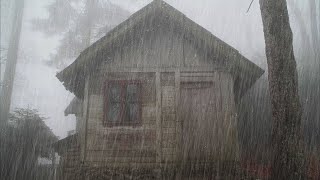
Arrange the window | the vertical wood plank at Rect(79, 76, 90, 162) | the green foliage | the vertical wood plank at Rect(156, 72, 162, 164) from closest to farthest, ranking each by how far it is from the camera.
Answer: the vertical wood plank at Rect(156, 72, 162, 164) → the vertical wood plank at Rect(79, 76, 90, 162) → the window → the green foliage

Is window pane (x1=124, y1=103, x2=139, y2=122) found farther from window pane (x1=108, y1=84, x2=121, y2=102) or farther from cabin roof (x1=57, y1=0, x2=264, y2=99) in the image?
cabin roof (x1=57, y1=0, x2=264, y2=99)

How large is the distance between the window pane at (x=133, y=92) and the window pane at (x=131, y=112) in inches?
6.5

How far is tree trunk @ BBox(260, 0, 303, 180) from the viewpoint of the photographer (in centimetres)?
823

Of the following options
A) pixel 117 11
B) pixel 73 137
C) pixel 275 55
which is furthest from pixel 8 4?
pixel 275 55

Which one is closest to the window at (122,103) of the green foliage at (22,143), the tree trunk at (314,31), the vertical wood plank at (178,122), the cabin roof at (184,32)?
the cabin roof at (184,32)

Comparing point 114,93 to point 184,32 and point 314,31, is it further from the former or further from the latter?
point 314,31

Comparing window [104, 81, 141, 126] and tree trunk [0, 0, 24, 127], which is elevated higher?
tree trunk [0, 0, 24, 127]

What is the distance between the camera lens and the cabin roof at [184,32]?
11.8 metres

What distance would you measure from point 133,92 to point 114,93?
63 cm

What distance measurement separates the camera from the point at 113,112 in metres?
12.0

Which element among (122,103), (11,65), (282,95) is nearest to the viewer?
(282,95)

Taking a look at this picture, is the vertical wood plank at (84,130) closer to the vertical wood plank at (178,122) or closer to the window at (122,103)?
the window at (122,103)

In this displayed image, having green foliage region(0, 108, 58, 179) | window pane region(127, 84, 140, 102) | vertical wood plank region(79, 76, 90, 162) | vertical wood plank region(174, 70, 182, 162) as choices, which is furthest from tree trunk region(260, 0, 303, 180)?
green foliage region(0, 108, 58, 179)

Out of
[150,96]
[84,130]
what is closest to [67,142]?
[84,130]
